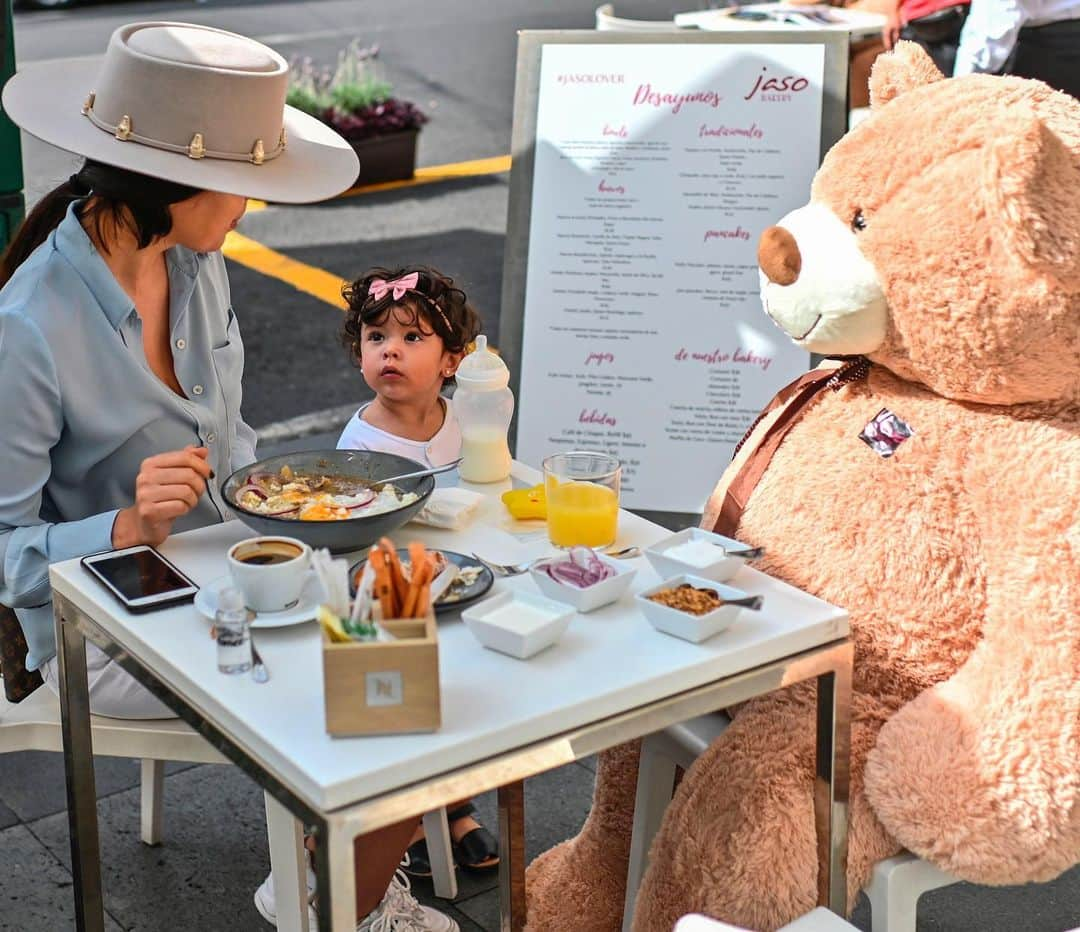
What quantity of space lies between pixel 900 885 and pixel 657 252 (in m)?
1.70

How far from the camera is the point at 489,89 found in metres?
9.83

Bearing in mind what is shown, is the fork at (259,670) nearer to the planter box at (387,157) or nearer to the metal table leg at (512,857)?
the metal table leg at (512,857)

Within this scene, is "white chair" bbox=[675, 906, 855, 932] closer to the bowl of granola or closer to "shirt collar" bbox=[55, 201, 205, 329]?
the bowl of granola

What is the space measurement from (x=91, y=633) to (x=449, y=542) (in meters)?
0.51

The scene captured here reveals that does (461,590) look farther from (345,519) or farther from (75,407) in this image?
(75,407)

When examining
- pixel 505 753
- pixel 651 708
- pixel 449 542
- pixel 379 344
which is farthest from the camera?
pixel 379 344

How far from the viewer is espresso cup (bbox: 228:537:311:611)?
6.03 feet

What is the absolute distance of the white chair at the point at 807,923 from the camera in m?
1.75

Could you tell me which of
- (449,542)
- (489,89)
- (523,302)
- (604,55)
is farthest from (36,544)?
(489,89)

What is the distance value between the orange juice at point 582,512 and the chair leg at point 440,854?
30.9 inches

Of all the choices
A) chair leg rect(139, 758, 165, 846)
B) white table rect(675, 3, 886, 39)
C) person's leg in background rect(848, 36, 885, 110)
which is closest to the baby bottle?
chair leg rect(139, 758, 165, 846)

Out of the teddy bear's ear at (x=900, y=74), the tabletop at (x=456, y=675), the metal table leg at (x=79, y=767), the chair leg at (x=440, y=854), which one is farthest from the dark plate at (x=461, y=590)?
the teddy bear's ear at (x=900, y=74)

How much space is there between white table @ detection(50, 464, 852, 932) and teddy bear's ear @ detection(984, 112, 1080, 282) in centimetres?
53

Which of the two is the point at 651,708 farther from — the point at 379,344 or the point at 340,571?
the point at 379,344
